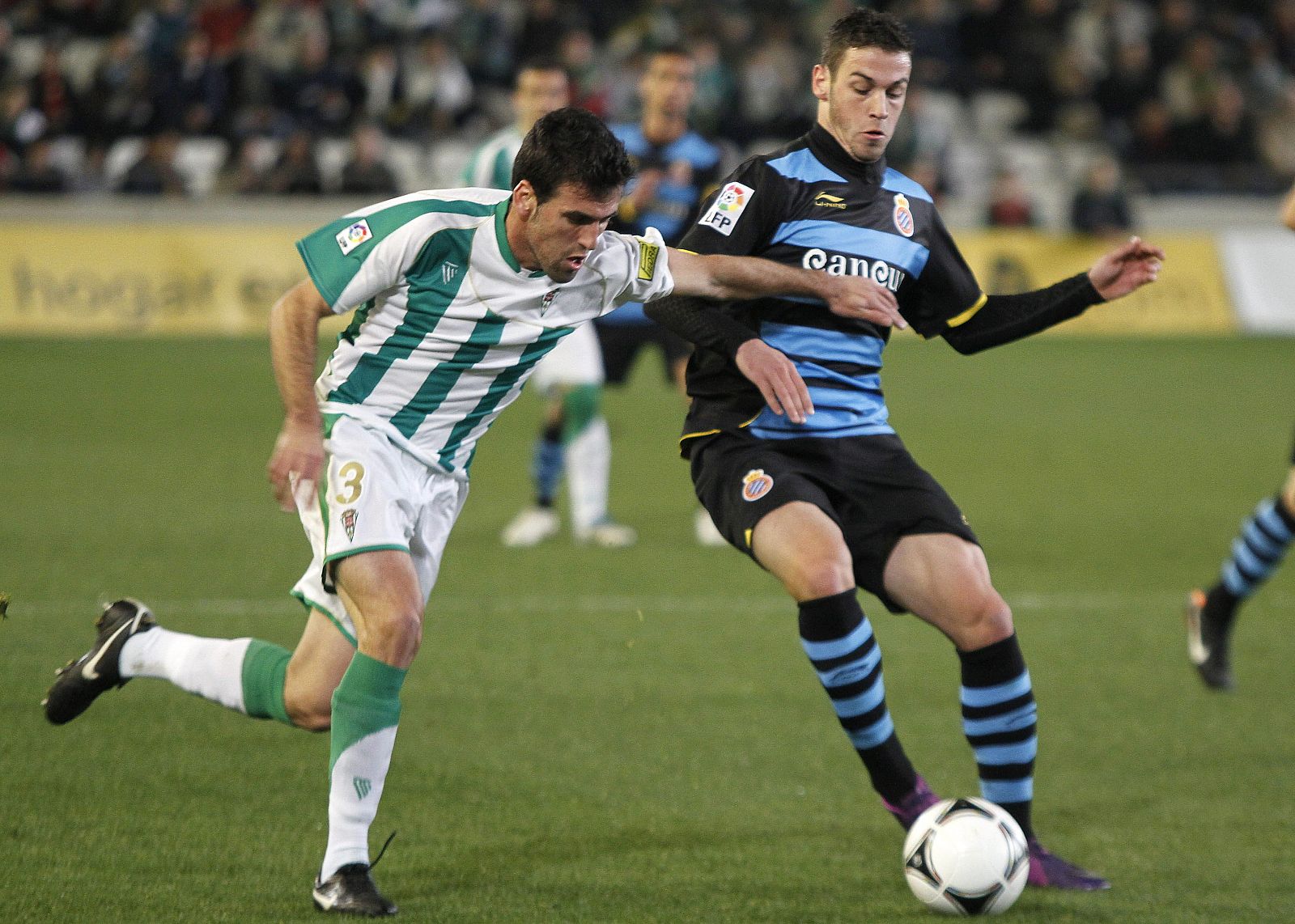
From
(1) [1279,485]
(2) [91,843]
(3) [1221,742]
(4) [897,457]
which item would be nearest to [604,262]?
(4) [897,457]

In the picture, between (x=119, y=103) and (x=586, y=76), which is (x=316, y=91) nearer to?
(x=119, y=103)

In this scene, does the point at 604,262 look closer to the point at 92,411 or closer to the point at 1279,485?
the point at 1279,485

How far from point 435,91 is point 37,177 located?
463 cm

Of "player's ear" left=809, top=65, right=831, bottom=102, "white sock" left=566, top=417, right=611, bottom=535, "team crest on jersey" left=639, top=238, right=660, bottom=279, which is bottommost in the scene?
"white sock" left=566, top=417, right=611, bottom=535

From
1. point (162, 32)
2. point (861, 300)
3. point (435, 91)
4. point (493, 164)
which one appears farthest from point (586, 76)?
point (861, 300)

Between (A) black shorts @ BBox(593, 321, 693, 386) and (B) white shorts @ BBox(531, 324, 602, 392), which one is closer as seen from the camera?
(B) white shorts @ BBox(531, 324, 602, 392)

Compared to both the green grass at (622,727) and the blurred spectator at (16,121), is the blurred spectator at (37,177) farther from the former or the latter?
the green grass at (622,727)

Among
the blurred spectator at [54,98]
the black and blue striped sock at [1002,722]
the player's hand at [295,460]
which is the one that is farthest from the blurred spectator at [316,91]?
the black and blue striped sock at [1002,722]

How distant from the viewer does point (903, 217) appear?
454cm

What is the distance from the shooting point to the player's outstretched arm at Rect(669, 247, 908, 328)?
4.22 metres

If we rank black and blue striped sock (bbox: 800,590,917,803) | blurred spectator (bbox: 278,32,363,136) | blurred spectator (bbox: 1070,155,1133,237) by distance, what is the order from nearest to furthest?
black and blue striped sock (bbox: 800,590,917,803)
blurred spectator (bbox: 1070,155,1133,237)
blurred spectator (bbox: 278,32,363,136)

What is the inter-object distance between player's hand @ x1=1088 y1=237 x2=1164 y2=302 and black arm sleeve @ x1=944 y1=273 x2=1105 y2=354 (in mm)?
44

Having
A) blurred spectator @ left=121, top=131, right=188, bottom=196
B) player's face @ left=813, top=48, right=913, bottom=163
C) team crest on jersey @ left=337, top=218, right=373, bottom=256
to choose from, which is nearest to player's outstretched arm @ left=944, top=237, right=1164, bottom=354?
player's face @ left=813, top=48, right=913, bottom=163

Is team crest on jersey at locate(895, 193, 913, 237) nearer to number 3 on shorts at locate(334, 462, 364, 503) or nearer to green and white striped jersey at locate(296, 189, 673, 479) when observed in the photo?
green and white striped jersey at locate(296, 189, 673, 479)
